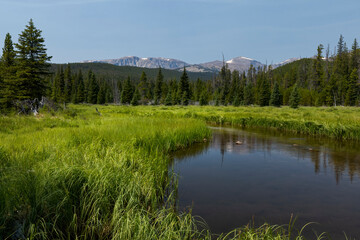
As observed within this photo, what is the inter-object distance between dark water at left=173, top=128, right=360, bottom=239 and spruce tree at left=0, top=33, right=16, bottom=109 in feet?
76.7

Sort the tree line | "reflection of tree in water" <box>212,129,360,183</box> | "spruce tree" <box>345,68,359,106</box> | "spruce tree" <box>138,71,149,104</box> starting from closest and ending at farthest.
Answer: "reflection of tree in water" <box>212,129,360,183</box> < "spruce tree" <box>345,68,359,106</box> < the tree line < "spruce tree" <box>138,71,149,104</box>

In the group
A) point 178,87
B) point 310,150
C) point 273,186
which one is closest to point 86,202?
point 273,186

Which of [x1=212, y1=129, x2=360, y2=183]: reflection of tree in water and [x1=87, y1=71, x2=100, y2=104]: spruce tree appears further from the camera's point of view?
[x1=87, y1=71, x2=100, y2=104]: spruce tree

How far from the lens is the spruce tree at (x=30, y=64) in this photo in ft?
81.1

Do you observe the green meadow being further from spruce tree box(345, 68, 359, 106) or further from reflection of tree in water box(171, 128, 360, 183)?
spruce tree box(345, 68, 359, 106)

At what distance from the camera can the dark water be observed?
15.8 ft

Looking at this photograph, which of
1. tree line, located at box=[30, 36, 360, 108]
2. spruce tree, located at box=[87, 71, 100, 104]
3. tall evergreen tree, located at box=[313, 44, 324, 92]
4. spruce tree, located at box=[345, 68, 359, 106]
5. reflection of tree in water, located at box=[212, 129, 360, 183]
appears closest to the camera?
reflection of tree in water, located at box=[212, 129, 360, 183]

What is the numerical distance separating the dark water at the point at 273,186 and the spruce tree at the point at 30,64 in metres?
22.6

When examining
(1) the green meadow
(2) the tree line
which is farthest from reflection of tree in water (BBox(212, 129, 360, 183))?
(2) the tree line

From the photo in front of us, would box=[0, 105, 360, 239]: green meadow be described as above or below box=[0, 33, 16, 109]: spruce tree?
below

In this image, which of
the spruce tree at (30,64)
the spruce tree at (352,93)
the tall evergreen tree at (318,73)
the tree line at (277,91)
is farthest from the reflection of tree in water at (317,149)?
the tall evergreen tree at (318,73)

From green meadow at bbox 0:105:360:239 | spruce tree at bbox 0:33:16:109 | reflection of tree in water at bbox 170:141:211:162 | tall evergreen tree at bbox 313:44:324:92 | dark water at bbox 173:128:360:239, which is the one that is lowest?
dark water at bbox 173:128:360:239

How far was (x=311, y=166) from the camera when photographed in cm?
886

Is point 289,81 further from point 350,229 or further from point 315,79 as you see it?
point 350,229
